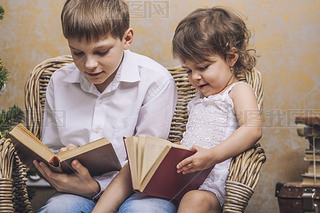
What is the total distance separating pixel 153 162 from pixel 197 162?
0.13m

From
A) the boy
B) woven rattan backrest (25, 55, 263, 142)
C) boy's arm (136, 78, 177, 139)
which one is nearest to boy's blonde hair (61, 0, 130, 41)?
the boy

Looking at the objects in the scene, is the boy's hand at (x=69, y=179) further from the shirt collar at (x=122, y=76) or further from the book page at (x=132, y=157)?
the shirt collar at (x=122, y=76)

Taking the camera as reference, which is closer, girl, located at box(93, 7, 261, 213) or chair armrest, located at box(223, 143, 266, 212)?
chair armrest, located at box(223, 143, 266, 212)

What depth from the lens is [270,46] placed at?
1.62 meters

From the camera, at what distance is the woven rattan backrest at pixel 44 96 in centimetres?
147

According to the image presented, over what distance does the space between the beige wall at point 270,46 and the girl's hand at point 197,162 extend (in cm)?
63

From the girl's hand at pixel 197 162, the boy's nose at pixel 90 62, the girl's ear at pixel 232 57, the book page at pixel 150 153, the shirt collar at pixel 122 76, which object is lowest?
the girl's hand at pixel 197 162

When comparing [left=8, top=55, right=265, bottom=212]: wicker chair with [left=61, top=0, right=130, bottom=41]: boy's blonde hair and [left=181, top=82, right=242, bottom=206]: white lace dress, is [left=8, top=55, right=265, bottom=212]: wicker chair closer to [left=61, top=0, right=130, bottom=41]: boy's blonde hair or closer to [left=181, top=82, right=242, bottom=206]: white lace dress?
[left=181, top=82, right=242, bottom=206]: white lace dress

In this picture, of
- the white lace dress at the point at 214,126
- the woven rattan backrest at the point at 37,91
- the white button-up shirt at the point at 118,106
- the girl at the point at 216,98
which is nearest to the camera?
the girl at the point at 216,98

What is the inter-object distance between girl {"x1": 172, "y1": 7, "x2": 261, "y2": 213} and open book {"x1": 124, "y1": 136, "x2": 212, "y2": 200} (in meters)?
0.13

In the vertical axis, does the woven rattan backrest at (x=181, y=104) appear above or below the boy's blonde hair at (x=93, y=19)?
below

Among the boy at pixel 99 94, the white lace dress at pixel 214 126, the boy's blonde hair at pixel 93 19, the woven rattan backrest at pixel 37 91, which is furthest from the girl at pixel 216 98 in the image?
the woven rattan backrest at pixel 37 91

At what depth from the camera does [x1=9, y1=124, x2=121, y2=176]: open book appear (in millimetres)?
1059

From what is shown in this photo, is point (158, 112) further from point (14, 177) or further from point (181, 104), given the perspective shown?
point (14, 177)
